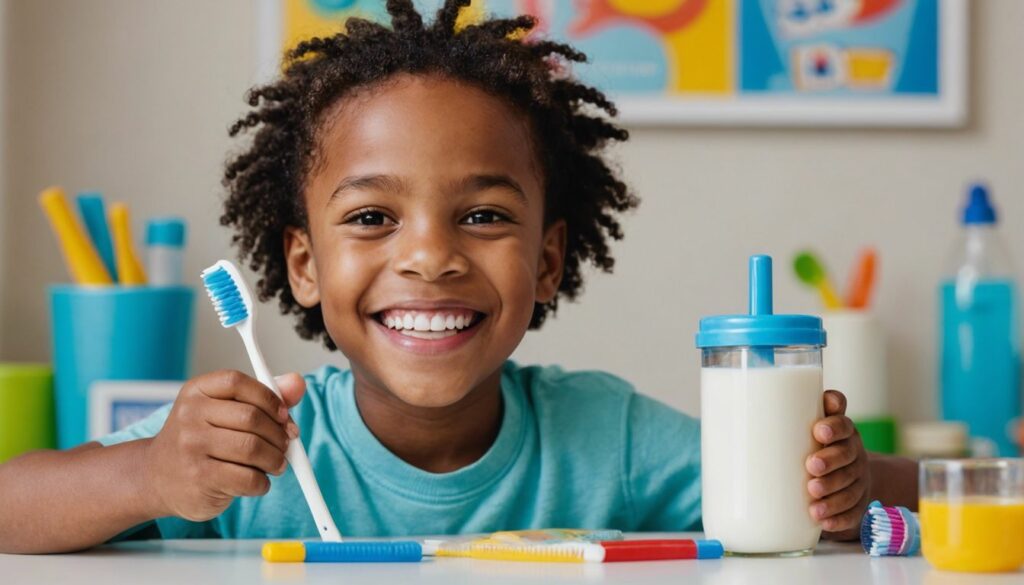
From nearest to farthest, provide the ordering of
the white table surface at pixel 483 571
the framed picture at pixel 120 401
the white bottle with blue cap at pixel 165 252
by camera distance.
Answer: the white table surface at pixel 483 571 < the framed picture at pixel 120 401 < the white bottle with blue cap at pixel 165 252

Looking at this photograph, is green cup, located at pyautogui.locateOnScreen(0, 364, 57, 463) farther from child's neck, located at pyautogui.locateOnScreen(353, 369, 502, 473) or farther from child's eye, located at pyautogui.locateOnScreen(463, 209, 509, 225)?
child's eye, located at pyautogui.locateOnScreen(463, 209, 509, 225)

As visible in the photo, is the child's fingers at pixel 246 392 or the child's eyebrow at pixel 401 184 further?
the child's eyebrow at pixel 401 184

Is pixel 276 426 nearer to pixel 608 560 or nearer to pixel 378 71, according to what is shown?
pixel 608 560

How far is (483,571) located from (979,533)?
234 mm

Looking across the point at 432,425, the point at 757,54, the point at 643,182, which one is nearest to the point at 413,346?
the point at 432,425

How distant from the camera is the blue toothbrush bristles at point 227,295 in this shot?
751 mm

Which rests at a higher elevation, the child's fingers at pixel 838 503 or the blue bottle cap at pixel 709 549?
the child's fingers at pixel 838 503

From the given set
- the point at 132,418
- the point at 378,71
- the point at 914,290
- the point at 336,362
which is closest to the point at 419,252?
the point at 378,71

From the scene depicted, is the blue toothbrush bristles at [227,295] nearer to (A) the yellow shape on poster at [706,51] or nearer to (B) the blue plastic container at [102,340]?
(B) the blue plastic container at [102,340]

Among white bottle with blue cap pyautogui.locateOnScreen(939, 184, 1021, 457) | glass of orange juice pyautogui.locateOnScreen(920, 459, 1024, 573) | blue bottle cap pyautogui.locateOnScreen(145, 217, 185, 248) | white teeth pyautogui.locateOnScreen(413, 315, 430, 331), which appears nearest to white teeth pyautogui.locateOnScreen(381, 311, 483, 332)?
white teeth pyautogui.locateOnScreen(413, 315, 430, 331)

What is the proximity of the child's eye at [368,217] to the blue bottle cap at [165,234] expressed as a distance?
60 centimetres

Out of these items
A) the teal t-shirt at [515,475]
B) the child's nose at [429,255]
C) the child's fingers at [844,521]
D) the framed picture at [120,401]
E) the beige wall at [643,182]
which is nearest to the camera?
the child's fingers at [844,521]

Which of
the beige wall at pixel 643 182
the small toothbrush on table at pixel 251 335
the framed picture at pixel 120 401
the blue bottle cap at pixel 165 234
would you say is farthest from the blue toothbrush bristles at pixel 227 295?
the beige wall at pixel 643 182

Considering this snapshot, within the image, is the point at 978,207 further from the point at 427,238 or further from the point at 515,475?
the point at 427,238
